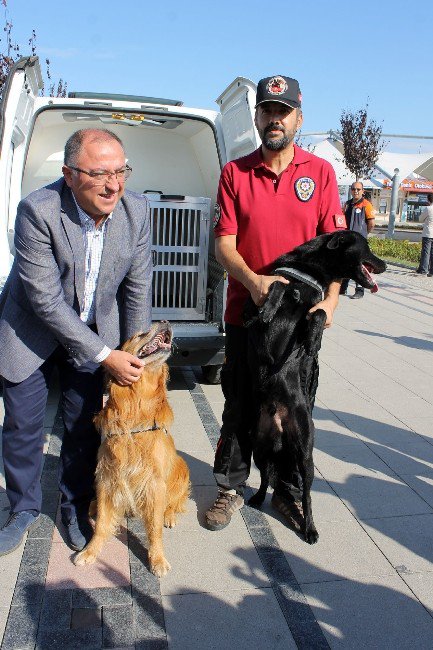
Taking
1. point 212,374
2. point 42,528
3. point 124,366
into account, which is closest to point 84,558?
point 42,528

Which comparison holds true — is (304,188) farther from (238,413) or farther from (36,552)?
(36,552)

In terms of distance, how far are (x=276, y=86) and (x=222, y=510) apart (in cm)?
238

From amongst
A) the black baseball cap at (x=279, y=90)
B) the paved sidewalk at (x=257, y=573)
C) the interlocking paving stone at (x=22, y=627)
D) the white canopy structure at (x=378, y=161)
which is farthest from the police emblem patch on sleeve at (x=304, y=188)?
the white canopy structure at (x=378, y=161)

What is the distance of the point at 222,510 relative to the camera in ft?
11.2

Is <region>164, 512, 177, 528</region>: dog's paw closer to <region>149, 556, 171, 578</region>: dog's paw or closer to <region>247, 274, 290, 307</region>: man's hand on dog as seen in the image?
<region>149, 556, 171, 578</region>: dog's paw

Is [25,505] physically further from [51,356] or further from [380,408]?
[380,408]

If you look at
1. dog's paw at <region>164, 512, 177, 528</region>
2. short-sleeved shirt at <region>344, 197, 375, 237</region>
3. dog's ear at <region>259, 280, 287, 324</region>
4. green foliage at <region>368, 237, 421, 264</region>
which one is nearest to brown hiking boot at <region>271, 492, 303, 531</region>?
dog's paw at <region>164, 512, 177, 528</region>

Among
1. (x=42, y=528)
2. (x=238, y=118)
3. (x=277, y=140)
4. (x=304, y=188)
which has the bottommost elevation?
(x=42, y=528)

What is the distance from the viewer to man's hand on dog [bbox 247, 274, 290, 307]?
2.96 metres

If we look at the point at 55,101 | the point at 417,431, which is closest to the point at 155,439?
the point at 417,431

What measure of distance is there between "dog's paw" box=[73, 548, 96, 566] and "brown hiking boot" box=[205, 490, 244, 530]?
2.32ft

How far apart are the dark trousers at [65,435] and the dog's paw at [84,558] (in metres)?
0.28

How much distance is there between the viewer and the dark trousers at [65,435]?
9.77 feet

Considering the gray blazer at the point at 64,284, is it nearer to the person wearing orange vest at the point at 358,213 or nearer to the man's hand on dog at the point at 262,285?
the man's hand on dog at the point at 262,285
